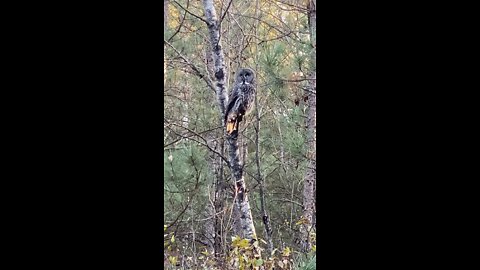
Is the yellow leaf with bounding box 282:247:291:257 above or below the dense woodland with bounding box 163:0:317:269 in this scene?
below

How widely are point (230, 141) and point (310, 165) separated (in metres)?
0.30

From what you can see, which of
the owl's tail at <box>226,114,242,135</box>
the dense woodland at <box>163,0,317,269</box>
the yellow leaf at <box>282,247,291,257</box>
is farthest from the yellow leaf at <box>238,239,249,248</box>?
the owl's tail at <box>226,114,242,135</box>

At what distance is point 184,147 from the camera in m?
2.06

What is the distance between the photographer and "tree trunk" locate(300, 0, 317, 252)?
2031 millimetres

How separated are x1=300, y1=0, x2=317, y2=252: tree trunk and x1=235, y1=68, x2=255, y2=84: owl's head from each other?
20 centimetres

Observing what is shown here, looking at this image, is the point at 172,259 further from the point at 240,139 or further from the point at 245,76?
the point at 245,76

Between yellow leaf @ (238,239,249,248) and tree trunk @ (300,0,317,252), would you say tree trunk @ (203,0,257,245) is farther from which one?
tree trunk @ (300,0,317,252)

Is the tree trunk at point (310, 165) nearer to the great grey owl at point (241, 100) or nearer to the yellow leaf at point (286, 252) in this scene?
the yellow leaf at point (286, 252)

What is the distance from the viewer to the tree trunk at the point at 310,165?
203cm

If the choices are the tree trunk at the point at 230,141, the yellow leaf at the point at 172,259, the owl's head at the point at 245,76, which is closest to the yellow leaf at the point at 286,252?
the tree trunk at the point at 230,141
